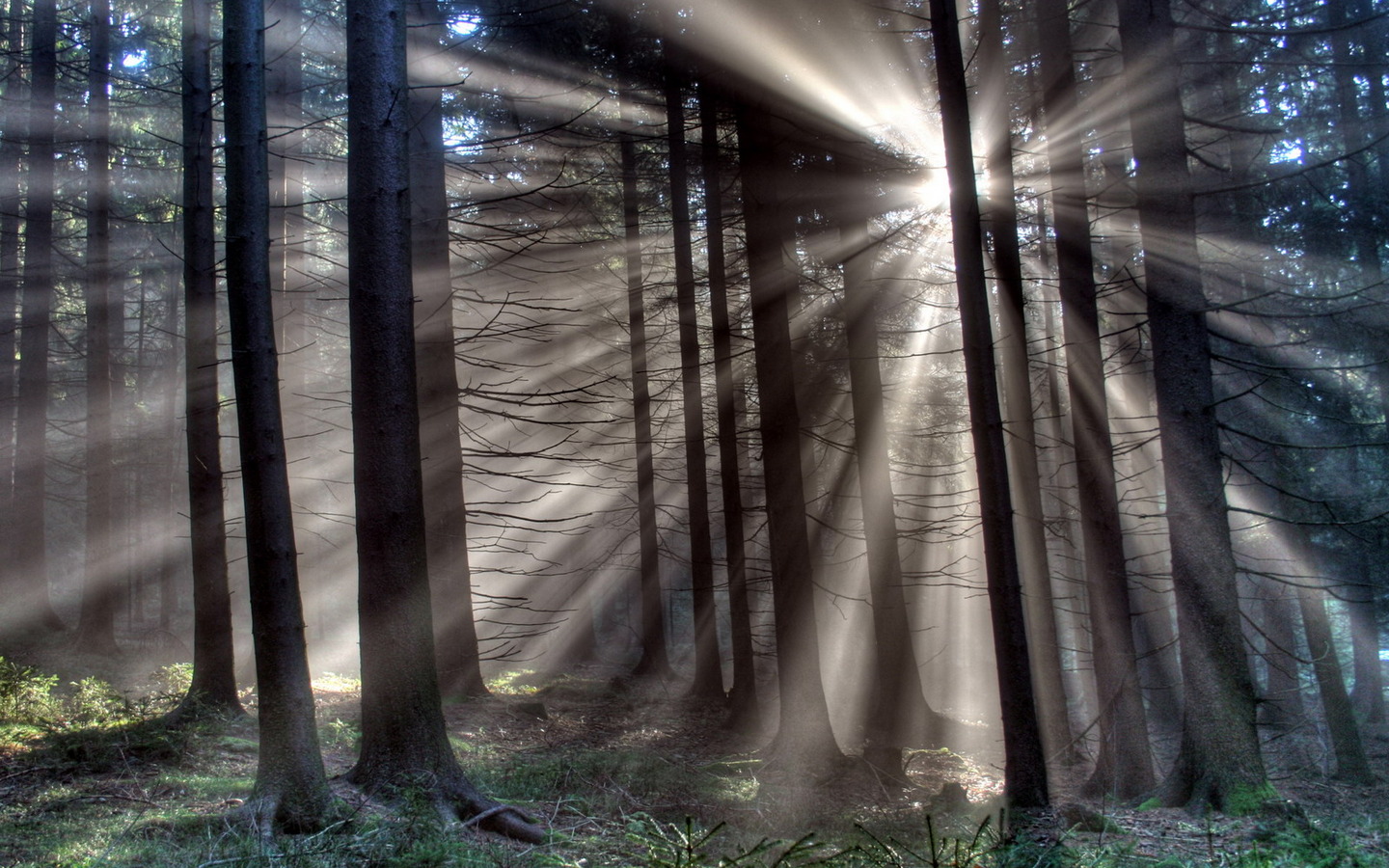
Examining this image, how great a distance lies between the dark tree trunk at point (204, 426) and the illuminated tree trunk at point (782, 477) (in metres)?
6.03

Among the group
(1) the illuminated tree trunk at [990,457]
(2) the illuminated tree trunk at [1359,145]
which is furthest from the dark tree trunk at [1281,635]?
(1) the illuminated tree trunk at [990,457]

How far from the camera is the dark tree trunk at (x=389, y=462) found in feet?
19.0

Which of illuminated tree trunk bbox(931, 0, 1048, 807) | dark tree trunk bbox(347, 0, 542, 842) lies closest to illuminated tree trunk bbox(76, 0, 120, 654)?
dark tree trunk bbox(347, 0, 542, 842)

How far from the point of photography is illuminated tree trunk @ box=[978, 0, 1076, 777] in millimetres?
9555

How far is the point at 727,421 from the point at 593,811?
689cm

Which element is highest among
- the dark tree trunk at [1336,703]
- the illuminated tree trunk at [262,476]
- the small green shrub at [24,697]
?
the illuminated tree trunk at [262,476]

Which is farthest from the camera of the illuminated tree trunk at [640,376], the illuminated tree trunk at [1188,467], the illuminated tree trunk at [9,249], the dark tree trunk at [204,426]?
the illuminated tree trunk at [9,249]

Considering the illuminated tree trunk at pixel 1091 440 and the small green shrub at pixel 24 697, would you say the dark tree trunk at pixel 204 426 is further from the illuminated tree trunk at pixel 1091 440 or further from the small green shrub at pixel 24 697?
the illuminated tree trunk at pixel 1091 440

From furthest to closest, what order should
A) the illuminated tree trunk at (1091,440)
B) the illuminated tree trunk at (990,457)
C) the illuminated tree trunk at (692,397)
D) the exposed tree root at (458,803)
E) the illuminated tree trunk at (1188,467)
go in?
1. the illuminated tree trunk at (692,397)
2. the illuminated tree trunk at (1091,440)
3. the illuminated tree trunk at (1188,467)
4. the illuminated tree trunk at (990,457)
5. the exposed tree root at (458,803)

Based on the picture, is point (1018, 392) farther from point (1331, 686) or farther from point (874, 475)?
point (1331, 686)

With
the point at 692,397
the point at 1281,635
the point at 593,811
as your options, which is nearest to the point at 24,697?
the point at 593,811

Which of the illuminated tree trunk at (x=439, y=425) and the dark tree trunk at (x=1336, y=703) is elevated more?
the illuminated tree trunk at (x=439, y=425)

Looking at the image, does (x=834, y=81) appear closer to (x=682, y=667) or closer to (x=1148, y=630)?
(x=1148, y=630)

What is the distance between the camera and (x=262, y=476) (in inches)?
215
